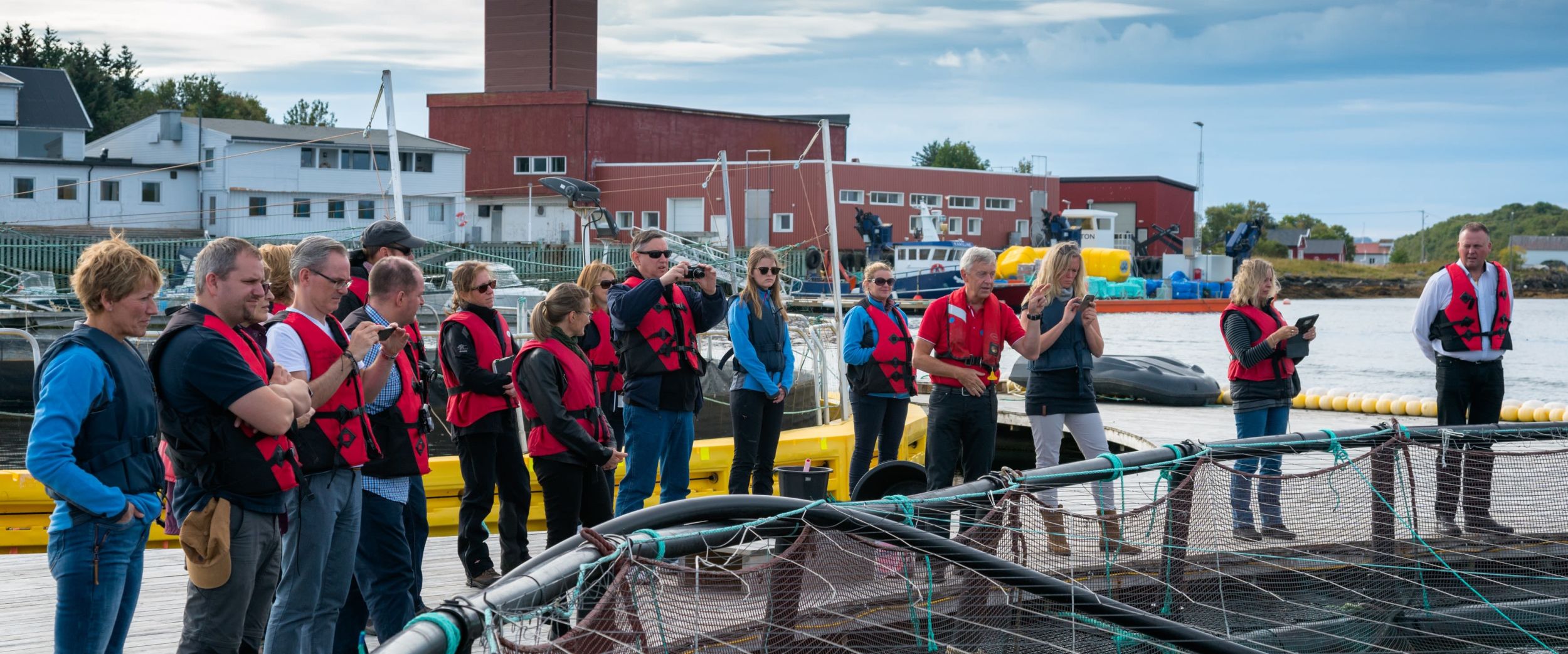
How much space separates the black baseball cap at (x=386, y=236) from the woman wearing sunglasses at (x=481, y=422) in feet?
0.92

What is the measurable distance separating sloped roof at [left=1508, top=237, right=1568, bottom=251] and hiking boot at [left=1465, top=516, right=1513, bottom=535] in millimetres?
135435

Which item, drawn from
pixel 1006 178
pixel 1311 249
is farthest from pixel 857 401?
pixel 1311 249

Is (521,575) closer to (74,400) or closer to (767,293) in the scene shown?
(74,400)

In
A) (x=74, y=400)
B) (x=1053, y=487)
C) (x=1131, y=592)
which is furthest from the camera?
(x=1131, y=592)

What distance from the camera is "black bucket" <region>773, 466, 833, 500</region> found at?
4941 millimetres

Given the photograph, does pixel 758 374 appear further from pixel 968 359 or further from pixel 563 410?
pixel 563 410

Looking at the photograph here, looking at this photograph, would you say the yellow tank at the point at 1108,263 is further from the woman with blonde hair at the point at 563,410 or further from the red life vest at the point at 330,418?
the red life vest at the point at 330,418

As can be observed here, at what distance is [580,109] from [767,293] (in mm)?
41720

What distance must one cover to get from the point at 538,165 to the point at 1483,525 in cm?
4512

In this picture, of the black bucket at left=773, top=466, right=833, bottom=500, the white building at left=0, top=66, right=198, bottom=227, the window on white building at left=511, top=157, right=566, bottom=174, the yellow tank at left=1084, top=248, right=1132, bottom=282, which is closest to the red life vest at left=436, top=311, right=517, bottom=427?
the black bucket at left=773, top=466, right=833, bottom=500

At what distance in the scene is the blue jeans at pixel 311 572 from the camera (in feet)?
11.8

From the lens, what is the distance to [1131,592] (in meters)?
4.08

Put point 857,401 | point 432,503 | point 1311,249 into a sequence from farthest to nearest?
point 1311,249, point 432,503, point 857,401

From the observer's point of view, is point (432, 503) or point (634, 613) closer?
point (634, 613)
